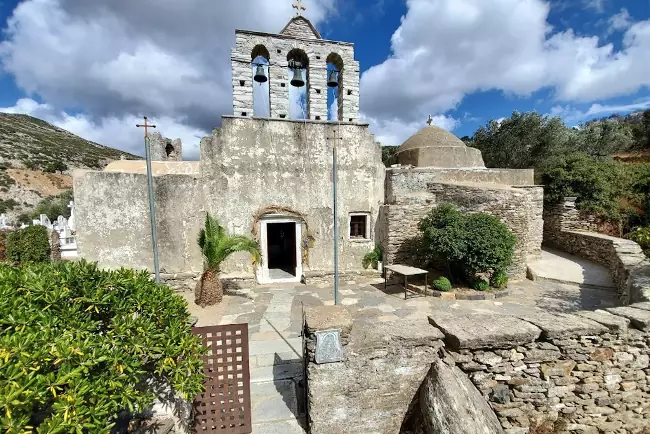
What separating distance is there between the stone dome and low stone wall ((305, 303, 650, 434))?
9448 millimetres

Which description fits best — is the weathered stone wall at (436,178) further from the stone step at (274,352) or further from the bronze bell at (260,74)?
the stone step at (274,352)

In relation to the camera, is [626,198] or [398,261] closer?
[398,261]

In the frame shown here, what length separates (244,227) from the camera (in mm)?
8586

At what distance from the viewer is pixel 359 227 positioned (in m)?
9.63

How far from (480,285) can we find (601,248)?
493 centimetres

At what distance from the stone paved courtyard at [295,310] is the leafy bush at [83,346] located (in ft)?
4.78

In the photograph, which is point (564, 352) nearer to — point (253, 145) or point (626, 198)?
point (253, 145)

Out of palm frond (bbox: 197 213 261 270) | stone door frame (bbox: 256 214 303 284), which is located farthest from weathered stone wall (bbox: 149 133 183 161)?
stone door frame (bbox: 256 214 303 284)

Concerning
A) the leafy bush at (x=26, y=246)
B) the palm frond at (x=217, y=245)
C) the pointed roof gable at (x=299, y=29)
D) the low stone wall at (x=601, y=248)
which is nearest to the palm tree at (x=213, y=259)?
the palm frond at (x=217, y=245)

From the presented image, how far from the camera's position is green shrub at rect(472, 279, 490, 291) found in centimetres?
751

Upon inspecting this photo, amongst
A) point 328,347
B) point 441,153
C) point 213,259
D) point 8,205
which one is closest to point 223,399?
point 328,347

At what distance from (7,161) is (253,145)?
165ft

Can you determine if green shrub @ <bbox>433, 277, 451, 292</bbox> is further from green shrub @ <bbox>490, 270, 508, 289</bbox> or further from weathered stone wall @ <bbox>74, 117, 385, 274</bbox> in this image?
weathered stone wall @ <bbox>74, 117, 385, 274</bbox>

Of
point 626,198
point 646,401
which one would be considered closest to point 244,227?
point 646,401
